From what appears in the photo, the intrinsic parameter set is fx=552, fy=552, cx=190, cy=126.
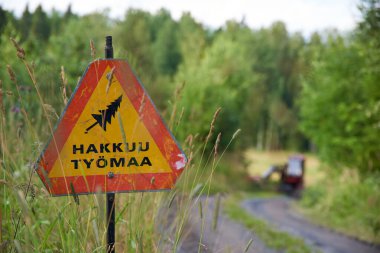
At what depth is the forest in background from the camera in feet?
20.0

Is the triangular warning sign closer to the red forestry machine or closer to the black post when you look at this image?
the black post

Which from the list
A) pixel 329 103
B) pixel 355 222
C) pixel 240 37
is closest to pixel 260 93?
pixel 240 37

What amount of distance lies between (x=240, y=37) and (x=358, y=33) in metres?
48.8

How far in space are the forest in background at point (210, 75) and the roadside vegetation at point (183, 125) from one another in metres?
0.06

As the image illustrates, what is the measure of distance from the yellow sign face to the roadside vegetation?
0.54ft

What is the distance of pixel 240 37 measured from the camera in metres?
62.8

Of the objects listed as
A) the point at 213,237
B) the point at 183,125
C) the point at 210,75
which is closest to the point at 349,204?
the point at 213,237

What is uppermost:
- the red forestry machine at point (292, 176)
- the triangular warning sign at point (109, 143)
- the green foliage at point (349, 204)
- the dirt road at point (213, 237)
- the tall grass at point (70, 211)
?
the triangular warning sign at point (109, 143)

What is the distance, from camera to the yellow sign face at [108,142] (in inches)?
115

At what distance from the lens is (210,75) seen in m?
33.9

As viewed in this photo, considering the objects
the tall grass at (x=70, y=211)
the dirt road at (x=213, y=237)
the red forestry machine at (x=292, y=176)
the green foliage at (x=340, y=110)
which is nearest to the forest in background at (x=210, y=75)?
the green foliage at (x=340, y=110)

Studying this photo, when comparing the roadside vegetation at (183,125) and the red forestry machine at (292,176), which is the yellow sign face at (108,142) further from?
the red forestry machine at (292,176)

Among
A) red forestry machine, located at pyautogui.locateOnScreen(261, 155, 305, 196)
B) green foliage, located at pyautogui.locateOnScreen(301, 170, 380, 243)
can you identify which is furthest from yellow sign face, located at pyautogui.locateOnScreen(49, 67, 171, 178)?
red forestry machine, located at pyautogui.locateOnScreen(261, 155, 305, 196)

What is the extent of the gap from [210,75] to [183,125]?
Answer: 22.3 feet
